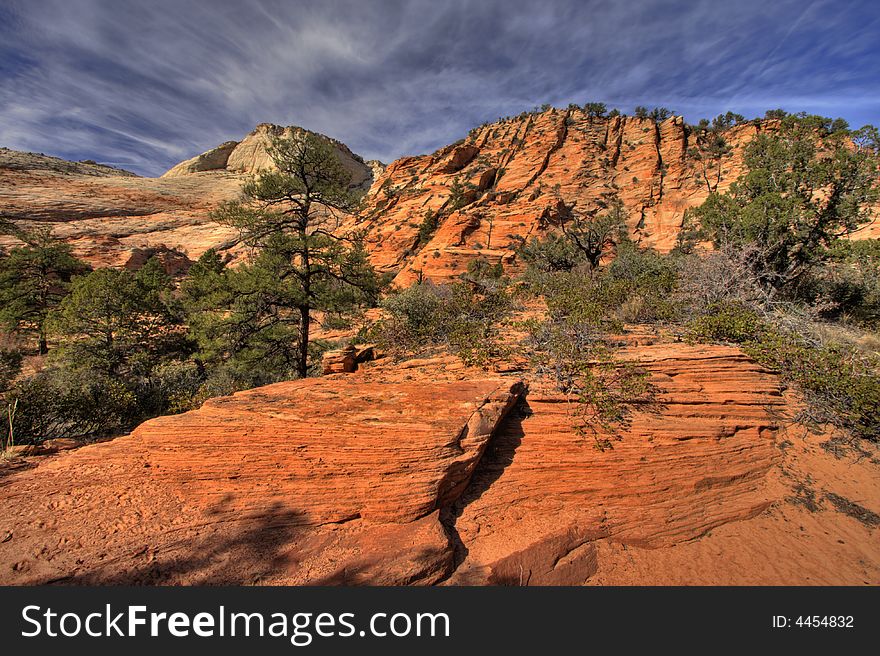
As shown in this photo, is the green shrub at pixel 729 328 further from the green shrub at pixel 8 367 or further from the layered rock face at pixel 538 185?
the layered rock face at pixel 538 185

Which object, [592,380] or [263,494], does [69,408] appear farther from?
[592,380]

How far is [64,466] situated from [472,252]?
26.2 meters

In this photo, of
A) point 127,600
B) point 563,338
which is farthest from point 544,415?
point 127,600

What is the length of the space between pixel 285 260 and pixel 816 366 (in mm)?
12175

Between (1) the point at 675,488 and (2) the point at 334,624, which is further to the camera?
(1) the point at 675,488

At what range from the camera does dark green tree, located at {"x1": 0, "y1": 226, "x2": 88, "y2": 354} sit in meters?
17.1

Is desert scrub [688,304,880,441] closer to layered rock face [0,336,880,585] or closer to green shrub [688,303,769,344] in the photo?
green shrub [688,303,769,344]

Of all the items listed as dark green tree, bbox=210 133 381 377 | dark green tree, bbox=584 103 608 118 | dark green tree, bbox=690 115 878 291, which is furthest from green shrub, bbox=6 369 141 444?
dark green tree, bbox=584 103 608 118

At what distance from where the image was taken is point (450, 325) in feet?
27.7

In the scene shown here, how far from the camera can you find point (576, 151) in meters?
39.1

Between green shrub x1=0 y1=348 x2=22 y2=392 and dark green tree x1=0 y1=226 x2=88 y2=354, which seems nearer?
green shrub x1=0 y1=348 x2=22 y2=392

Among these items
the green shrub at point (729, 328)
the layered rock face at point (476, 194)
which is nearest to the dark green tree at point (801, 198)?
the green shrub at point (729, 328)

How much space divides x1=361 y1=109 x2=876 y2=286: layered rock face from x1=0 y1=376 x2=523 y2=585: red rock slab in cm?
2162

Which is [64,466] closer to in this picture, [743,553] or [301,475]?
[301,475]
